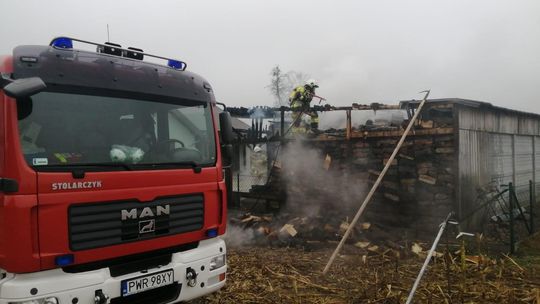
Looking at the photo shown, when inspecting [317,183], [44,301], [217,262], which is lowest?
[217,262]

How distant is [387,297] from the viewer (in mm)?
4938

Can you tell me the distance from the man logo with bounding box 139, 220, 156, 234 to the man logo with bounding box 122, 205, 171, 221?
0.20 ft

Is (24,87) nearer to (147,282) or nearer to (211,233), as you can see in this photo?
(147,282)

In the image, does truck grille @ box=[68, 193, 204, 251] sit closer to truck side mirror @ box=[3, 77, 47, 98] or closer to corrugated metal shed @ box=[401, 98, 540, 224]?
truck side mirror @ box=[3, 77, 47, 98]

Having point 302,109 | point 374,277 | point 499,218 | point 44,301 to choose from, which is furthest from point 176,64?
point 499,218

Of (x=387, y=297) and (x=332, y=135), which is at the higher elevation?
(x=332, y=135)

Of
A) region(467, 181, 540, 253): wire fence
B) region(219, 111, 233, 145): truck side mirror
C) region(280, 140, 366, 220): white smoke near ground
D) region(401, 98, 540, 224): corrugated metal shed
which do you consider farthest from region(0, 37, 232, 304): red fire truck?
region(467, 181, 540, 253): wire fence

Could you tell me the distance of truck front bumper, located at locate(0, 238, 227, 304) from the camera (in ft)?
9.66

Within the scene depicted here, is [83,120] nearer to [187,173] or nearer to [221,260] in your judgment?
[187,173]

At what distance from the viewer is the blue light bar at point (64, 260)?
3087 mm

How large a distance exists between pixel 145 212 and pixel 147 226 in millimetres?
135

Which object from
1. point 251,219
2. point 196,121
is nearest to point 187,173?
point 196,121

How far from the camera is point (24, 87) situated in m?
2.97

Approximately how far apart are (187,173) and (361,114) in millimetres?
6544
